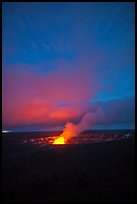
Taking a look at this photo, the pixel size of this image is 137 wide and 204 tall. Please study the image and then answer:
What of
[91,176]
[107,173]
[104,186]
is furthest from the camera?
[107,173]

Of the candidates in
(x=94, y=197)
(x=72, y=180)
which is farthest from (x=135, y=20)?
(x=72, y=180)

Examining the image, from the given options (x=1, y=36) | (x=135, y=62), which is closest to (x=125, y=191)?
(x=135, y=62)

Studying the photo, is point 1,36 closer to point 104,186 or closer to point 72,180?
point 104,186

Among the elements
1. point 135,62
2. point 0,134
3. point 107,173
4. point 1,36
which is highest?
point 1,36

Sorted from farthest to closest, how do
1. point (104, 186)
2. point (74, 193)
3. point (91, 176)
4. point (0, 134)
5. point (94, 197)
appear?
point (91, 176), point (104, 186), point (74, 193), point (94, 197), point (0, 134)

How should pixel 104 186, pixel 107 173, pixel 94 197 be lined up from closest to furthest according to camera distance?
pixel 94 197 < pixel 104 186 < pixel 107 173

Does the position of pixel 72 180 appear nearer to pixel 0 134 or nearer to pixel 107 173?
pixel 107 173

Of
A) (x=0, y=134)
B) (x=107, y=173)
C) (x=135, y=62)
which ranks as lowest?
(x=107, y=173)

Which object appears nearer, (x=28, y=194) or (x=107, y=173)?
(x=28, y=194)

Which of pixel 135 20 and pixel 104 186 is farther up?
pixel 135 20
